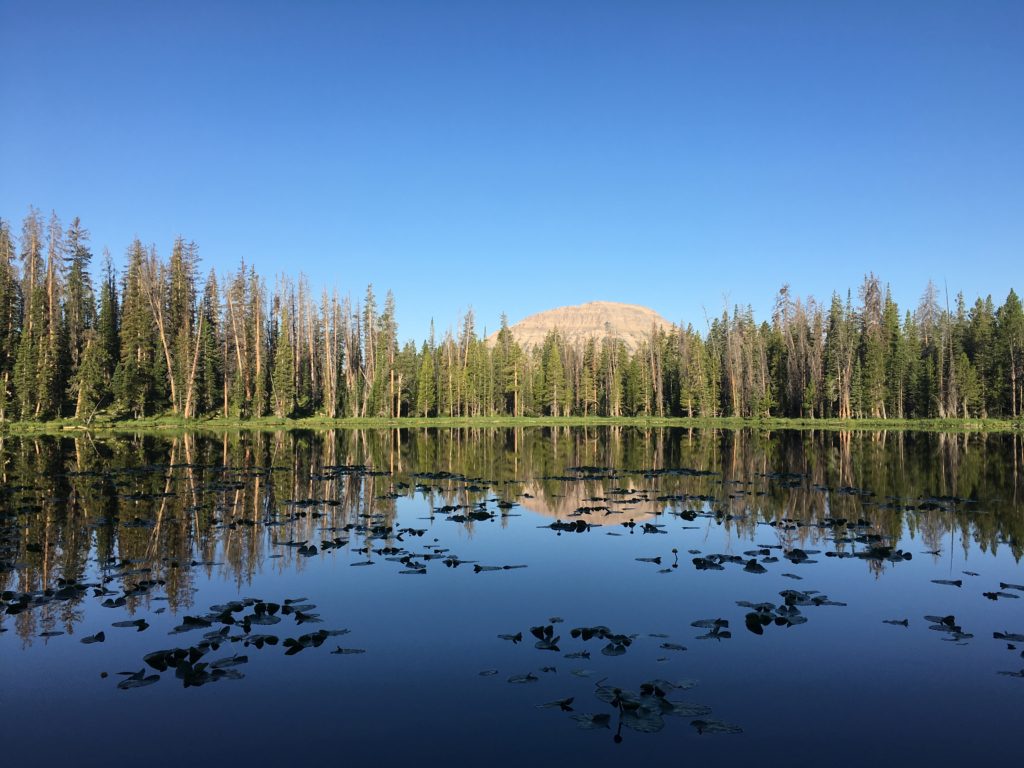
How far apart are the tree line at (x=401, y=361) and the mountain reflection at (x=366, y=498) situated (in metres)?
28.2

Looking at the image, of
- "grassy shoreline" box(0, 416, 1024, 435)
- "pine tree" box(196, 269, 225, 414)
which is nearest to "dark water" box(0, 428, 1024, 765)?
"grassy shoreline" box(0, 416, 1024, 435)

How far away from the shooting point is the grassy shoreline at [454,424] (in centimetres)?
5288

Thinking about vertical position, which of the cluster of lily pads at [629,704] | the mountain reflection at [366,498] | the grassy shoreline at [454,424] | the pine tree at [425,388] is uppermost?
the pine tree at [425,388]

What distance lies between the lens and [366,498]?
63.1ft

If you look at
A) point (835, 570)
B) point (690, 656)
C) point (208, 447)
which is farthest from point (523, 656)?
point (208, 447)

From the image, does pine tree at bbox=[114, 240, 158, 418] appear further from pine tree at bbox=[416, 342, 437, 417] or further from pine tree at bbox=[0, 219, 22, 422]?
pine tree at bbox=[416, 342, 437, 417]

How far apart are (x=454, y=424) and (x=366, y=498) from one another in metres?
61.0

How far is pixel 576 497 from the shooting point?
65.6 feet

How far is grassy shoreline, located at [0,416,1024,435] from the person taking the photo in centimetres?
5288

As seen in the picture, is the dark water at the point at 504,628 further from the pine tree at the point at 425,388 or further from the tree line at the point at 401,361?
the pine tree at the point at 425,388

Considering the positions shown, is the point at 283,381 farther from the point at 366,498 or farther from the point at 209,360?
the point at 366,498

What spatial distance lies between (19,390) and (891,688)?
2563 inches

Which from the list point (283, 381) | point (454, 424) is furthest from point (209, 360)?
point (454, 424)

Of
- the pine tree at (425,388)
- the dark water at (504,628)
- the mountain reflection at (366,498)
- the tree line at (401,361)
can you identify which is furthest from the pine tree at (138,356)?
the dark water at (504,628)
